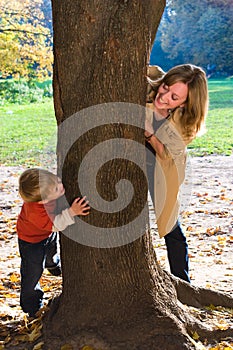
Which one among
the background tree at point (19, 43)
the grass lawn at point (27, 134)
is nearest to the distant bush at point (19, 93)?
the grass lawn at point (27, 134)

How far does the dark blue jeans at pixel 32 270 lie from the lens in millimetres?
3820

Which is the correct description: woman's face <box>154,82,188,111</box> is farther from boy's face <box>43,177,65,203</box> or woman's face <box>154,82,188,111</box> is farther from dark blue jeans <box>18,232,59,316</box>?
dark blue jeans <box>18,232,59,316</box>

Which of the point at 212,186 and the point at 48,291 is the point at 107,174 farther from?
the point at 212,186

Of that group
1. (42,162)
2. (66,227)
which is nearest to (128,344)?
(66,227)

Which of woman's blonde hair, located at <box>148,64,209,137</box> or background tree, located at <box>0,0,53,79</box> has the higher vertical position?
woman's blonde hair, located at <box>148,64,209,137</box>

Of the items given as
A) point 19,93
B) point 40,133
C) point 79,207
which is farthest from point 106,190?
point 19,93

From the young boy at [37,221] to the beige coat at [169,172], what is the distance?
2.41ft

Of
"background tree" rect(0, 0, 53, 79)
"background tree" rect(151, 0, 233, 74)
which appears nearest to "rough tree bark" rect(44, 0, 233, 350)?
"background tree" rect(0, 0, 53, 79)

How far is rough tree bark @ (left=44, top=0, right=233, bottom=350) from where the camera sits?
3176 mm

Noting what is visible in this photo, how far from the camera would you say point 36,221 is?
3.70 metres

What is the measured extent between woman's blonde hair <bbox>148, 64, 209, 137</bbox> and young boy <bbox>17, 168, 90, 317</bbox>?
35.5 inches

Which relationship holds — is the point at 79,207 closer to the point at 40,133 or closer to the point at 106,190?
the point at 106,190

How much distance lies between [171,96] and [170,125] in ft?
0.64

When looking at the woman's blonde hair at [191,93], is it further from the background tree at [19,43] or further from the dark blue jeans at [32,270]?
the background tree at [19,43]
